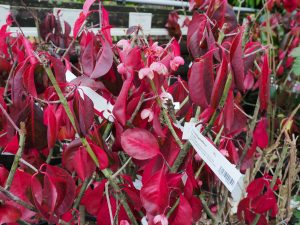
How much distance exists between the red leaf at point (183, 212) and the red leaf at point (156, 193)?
0.05 meters

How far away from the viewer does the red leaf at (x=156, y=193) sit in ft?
2.39

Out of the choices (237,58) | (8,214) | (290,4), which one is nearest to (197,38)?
(237,58)

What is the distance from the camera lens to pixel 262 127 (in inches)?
42.6

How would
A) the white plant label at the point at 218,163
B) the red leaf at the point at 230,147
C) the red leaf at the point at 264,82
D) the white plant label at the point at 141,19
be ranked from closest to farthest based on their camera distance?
the white plant label at the point at 218,163
the red leaf at the point at 264,82
the red leaf at the point at 230,147
the white plant label at the point at 141,19

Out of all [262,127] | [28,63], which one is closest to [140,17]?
[262,127]

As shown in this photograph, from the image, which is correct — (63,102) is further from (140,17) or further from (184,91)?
(140,17)

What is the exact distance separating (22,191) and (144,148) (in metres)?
0.26

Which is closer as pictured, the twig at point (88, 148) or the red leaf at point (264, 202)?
the twig at point (88, 148)

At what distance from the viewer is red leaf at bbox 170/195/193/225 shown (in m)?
0.78

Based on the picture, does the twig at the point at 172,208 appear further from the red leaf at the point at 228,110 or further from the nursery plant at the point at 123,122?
the red leaf at the point at 228,110

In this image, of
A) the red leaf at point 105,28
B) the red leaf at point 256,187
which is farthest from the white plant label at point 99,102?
the red leaf at point 256,187

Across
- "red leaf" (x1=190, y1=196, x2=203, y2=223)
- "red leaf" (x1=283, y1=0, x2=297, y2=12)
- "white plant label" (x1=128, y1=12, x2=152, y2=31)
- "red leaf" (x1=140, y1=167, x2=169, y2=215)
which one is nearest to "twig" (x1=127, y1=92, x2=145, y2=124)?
"red leaf" (x1=140, y1=167, x2=169, y2=215)

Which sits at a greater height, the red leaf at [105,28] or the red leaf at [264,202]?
the red leaf at [105,28]

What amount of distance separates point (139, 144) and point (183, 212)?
0.15 m
